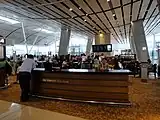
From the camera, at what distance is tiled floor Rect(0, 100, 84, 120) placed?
14.9 feet

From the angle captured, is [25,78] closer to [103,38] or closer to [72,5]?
[72,5]

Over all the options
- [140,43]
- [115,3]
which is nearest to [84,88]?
[115,3]

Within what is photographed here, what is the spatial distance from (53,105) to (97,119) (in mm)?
1675

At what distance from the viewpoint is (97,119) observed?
446 centimetres

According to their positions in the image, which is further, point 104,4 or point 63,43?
point 63,43

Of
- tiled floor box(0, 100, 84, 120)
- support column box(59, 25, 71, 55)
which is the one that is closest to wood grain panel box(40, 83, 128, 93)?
tiled floor box(0, 100, 84, 120)

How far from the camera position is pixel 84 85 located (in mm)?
5996

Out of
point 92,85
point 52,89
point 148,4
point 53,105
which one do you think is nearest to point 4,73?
point 52,89

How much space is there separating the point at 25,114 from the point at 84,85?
1872 mm

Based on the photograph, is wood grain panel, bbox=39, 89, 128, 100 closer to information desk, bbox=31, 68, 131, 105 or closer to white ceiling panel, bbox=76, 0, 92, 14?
information desk, bbox=31, 68, 131, 105

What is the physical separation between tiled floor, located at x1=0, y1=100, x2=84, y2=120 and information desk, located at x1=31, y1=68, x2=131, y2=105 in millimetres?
1125

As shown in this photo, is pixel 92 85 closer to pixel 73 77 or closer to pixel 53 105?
pixel 73 77

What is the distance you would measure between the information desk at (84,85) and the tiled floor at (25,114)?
113 cm

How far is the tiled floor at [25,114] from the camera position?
4539 millimetres
